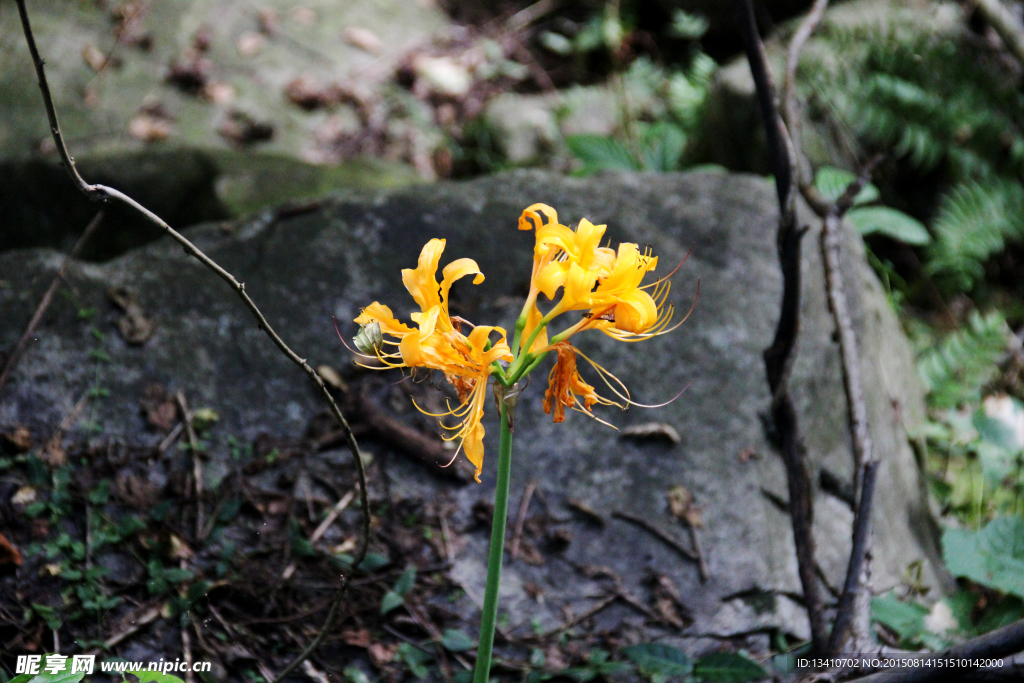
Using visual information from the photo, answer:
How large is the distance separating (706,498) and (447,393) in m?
1.04

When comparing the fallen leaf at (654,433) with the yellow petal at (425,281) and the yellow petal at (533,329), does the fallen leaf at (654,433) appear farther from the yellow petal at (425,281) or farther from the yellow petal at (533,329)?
the yellow petal at (425,281)

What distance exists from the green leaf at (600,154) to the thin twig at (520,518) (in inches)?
85.2

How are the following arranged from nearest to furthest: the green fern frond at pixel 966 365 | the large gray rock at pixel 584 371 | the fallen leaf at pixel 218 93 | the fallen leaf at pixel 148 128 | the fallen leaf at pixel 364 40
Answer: the large gray rock at pixel 584 371, the green fern frond at pixel 966 365, the fallen leaf at pixel 148 128, the fallen leaf at pixel 218 93, the fallen leaf at pixel 364 40

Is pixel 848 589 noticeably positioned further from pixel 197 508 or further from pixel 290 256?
pixel 290 256

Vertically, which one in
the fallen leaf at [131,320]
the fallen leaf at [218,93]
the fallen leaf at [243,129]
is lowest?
the fallen leaf at [243,129]

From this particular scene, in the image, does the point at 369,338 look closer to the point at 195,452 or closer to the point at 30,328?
the point at 195,452

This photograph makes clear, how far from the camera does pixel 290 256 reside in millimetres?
2932

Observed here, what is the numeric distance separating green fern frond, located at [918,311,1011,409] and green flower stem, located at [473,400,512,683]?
3033mm

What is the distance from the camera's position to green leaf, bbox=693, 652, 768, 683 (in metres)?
1.85

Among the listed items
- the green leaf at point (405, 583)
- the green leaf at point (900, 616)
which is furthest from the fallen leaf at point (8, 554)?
the green leaf at point (900, 616)

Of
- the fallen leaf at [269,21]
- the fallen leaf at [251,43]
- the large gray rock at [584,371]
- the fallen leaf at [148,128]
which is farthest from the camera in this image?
the fallen leaf at [269,21]

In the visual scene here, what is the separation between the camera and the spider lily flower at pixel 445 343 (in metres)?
1.18

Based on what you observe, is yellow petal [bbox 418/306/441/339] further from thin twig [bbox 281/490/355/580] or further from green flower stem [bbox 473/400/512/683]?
thin twig [bbox 281/490/355/580]

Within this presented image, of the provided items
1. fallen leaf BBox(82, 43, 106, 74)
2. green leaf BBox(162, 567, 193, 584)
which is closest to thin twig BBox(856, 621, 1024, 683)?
green leaf BBox(162, 567, 193, 584)
